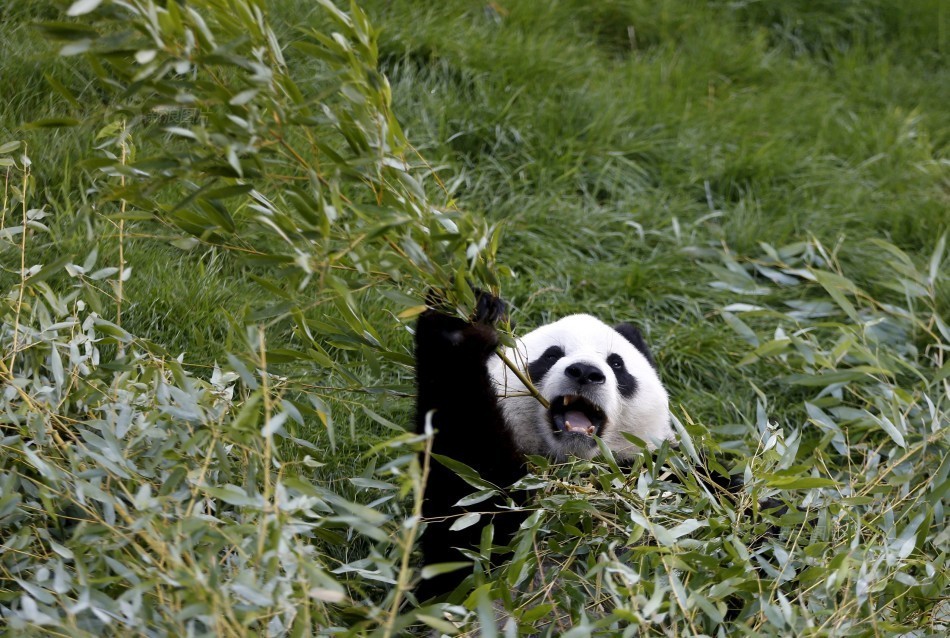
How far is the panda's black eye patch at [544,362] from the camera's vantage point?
4273 mm

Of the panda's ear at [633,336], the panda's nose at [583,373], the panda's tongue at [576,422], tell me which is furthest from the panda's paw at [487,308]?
the panda's ear at [633,336]

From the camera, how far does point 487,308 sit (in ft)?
11.6

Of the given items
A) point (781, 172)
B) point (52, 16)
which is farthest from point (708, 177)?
point (52, 16)

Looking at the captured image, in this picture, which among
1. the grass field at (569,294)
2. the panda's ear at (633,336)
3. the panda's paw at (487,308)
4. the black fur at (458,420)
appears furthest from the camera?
the panda's ear at (633,336)

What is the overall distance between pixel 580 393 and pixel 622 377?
0.40 m

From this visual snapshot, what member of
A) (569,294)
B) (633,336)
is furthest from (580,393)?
(569,294)

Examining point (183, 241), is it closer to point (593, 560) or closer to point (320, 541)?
point (320, 541)

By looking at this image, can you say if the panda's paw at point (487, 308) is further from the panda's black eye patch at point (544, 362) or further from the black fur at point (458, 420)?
the panda's black eye patch at point (544, 362)

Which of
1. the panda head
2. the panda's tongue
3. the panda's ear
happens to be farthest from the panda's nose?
the panda's ear

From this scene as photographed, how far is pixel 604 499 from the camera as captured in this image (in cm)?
352

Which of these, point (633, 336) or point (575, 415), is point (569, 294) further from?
point (575, 415)

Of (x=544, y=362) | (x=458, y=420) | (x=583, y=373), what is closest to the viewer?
(x=458, y=420)

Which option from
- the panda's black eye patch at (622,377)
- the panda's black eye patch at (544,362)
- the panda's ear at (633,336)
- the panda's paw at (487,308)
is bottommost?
the panda's ear at (633,336)

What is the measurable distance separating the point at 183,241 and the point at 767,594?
2193 mm
